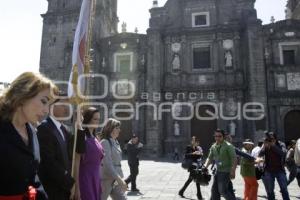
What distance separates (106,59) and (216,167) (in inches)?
859

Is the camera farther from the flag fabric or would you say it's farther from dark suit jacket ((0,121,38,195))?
dark suit jacket ((0,121,38,195))

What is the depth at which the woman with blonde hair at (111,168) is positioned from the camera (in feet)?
14.1

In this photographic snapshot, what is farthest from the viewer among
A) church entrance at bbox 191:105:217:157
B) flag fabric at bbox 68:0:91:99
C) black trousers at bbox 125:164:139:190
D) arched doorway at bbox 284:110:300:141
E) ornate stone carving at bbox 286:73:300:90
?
church entrance at bbox 191:105:217:157

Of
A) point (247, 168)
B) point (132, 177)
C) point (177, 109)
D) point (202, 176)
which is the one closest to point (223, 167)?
point (247, 168)

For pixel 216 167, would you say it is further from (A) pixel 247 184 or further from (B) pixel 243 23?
(B) pixel 243 23

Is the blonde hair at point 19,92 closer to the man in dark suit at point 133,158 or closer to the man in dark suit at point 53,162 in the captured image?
the man in dark suit at point 53,162

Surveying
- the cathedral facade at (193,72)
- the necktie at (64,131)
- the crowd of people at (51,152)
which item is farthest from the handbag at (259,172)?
the cathedral facade at (193,72)

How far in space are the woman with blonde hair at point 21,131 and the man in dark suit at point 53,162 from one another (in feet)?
1.43

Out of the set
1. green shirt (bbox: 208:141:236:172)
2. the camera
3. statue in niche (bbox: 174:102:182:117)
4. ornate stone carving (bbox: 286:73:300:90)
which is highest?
ornate stone carving (bbox: 286:73:300:90)

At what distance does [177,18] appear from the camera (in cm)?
2650

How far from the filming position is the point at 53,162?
2.62m

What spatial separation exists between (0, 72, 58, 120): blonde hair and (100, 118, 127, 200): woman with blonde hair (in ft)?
7.66

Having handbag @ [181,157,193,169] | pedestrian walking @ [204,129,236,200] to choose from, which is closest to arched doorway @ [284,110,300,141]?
handbag @ [181,157,193,169]

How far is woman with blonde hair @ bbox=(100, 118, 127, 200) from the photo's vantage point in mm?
4289
